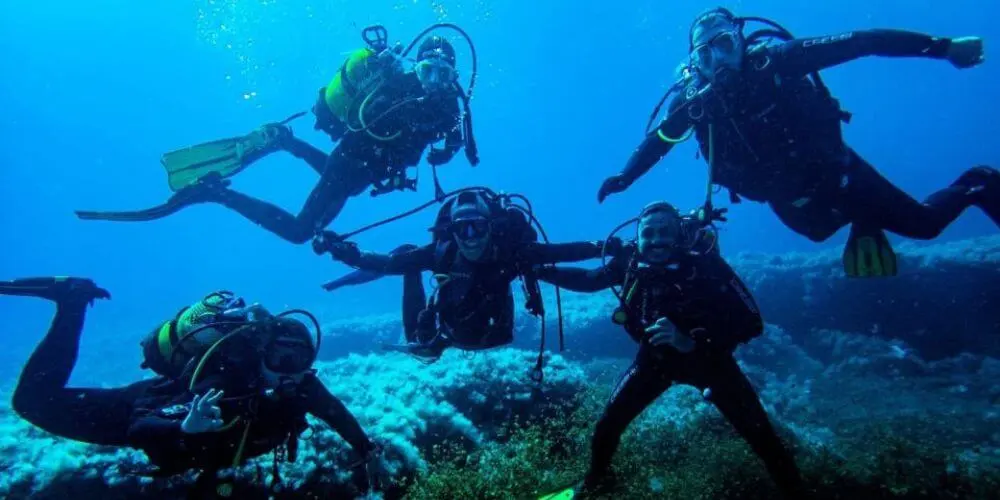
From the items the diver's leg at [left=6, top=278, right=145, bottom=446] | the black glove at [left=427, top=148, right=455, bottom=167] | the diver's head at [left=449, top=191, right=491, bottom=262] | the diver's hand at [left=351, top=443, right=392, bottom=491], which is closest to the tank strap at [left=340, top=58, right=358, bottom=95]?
the black glove at [left=427, top=148, right=455, bottom=167]

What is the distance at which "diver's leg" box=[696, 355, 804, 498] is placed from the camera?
4332mm

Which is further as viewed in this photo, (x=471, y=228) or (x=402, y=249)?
(x=402, y=249)

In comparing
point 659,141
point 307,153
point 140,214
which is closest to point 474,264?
point 659,141

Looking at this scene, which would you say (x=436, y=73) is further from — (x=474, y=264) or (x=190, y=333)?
(x=190, y=333)

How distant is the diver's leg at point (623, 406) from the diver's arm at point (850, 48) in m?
3.56

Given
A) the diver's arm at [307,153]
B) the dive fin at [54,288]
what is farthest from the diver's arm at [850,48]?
the dive fin at [54,288]

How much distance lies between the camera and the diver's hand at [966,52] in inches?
178

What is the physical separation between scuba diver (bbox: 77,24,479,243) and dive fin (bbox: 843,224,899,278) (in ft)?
15.8

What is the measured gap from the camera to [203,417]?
3758 millimetres

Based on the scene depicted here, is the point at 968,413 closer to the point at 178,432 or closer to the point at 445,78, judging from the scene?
the point at 445,78

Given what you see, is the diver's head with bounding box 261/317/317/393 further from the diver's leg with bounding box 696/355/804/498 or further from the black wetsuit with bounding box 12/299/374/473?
the diver's leg with bounding box 696/355/804/498

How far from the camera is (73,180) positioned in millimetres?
102250

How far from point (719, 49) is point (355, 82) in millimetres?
4707

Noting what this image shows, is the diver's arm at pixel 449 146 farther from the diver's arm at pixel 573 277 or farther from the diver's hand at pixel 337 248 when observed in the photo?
the diver's arm at pixel 573 277
